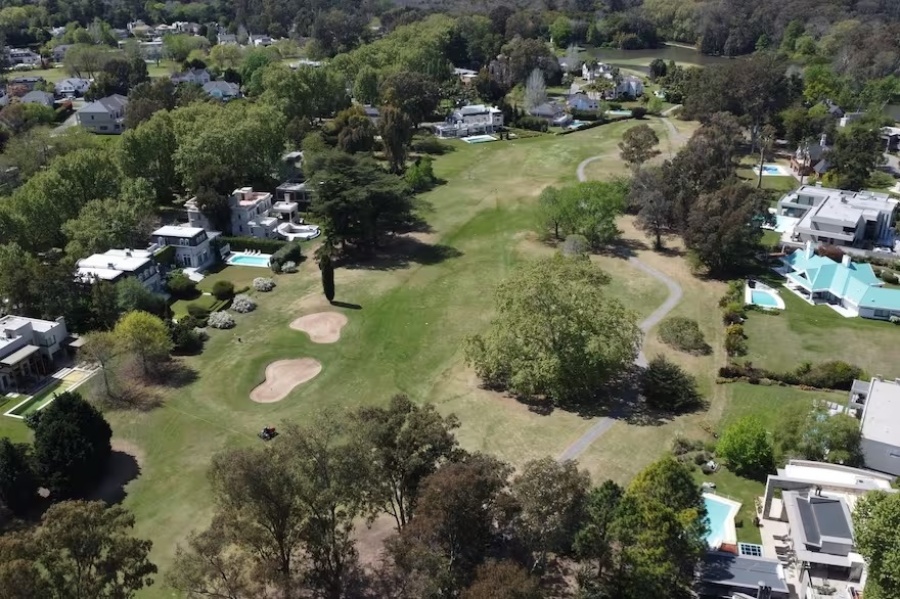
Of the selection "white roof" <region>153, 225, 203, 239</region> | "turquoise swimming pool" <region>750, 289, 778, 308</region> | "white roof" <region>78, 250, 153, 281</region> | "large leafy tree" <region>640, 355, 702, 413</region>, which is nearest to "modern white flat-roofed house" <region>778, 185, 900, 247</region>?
"turquoise swimming pool" <region>750, 289, 778, 308</region>

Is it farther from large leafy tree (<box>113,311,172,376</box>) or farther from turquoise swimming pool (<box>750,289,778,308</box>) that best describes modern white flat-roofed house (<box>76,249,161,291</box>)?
turquoise swimming pool (<box>750,289,778,308</box>)

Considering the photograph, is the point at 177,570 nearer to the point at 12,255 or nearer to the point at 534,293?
the point at 534,293

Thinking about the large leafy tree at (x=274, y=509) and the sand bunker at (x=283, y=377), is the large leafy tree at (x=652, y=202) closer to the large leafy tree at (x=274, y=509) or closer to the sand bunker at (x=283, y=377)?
the sand bunker at (x=283, y=377)

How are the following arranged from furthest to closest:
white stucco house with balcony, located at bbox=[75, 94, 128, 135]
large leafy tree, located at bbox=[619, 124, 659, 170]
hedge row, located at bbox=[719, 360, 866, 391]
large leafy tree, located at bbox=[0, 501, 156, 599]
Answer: white stucco house with balcony, located at bbox=[75, 94, 128, 135] < large leafy tree, located at bbox=[619, 124, 659, 170] < hedge row, located at bbox=[719, 360, 866, 391] < large leafy tree, located at bbox=[0, 501, 156, 599]

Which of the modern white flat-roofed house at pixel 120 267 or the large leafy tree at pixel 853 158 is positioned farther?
the large leafy tree at pixel 853 158

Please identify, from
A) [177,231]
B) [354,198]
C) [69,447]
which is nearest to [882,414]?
[69,447]

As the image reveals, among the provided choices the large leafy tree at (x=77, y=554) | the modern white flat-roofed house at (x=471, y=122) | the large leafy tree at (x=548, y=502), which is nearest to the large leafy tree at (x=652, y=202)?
the large leafy tree at (x=548, y=502)

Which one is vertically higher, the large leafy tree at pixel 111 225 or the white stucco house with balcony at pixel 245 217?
the large leafy tree at pixel 111 225
